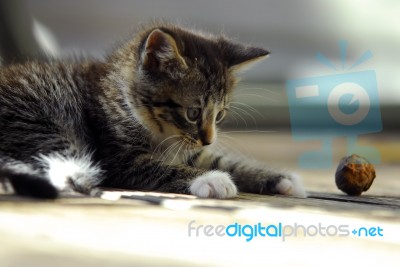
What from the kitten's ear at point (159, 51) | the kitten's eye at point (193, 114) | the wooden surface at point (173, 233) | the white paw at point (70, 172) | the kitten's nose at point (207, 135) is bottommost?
the wooden surface at point (173, 233)

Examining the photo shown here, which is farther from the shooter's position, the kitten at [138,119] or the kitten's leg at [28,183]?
the kitten at [138,119]

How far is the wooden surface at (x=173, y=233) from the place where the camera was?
3.11 feet

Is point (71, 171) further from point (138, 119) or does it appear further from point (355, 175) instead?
point (355, 175)

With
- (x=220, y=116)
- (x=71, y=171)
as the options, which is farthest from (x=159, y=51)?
(x=71, y=171)

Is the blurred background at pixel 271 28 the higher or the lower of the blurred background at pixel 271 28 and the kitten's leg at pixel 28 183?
the higher

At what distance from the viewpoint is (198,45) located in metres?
1.85

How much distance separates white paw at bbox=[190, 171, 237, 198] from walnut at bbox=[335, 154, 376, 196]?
454 mm

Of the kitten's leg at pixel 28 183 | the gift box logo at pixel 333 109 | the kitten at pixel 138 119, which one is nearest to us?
the kitten's leg at pixel 28 183

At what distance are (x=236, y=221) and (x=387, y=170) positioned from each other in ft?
7.22

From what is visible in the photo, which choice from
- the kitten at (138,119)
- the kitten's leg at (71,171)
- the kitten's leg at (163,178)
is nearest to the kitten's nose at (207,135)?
the kitten at (138,119)

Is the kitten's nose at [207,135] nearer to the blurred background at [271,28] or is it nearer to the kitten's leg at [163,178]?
the kitten's leg at [163,178]

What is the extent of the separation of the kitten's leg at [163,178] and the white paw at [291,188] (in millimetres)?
236

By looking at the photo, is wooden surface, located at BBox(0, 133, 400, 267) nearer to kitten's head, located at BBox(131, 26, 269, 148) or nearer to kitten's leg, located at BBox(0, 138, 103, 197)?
kitten's leg, located at BBox(0, 138, 103, 197)

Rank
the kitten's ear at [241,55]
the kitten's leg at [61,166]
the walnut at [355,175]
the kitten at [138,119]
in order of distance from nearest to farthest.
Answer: the kitten's leg at [61,166] → the kitten at [138,119] → the walnut at [355,175] → the kitten's ear at [241,55]
